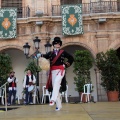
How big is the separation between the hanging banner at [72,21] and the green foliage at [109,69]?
2.41m

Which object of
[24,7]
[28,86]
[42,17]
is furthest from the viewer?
[24,7]

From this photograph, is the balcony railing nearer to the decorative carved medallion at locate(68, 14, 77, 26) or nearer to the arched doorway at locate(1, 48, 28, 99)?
the decorative carved medallion at locate(68, 14, 77, 26)

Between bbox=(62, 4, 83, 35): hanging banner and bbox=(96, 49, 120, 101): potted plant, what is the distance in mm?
2413

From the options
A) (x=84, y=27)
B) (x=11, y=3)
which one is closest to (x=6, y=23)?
(x=11, y=3)

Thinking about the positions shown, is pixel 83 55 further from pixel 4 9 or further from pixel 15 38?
pixel 4 9

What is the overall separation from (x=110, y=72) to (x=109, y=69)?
0.17 meters

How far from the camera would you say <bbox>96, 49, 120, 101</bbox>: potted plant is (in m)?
14.6

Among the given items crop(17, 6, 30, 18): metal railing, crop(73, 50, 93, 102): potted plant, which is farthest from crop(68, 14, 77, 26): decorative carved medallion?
crop(17, 6, 30, 18): metal railing

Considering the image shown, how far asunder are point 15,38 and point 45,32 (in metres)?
1.97

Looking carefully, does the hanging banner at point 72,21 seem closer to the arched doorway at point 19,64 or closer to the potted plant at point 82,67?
the potted plant at point 82,67

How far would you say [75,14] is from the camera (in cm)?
1655

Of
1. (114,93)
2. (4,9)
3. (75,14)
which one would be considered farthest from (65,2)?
(114,93)

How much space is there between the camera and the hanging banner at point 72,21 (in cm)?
1642

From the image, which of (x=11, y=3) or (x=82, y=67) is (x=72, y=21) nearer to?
(x=82, y=67)
